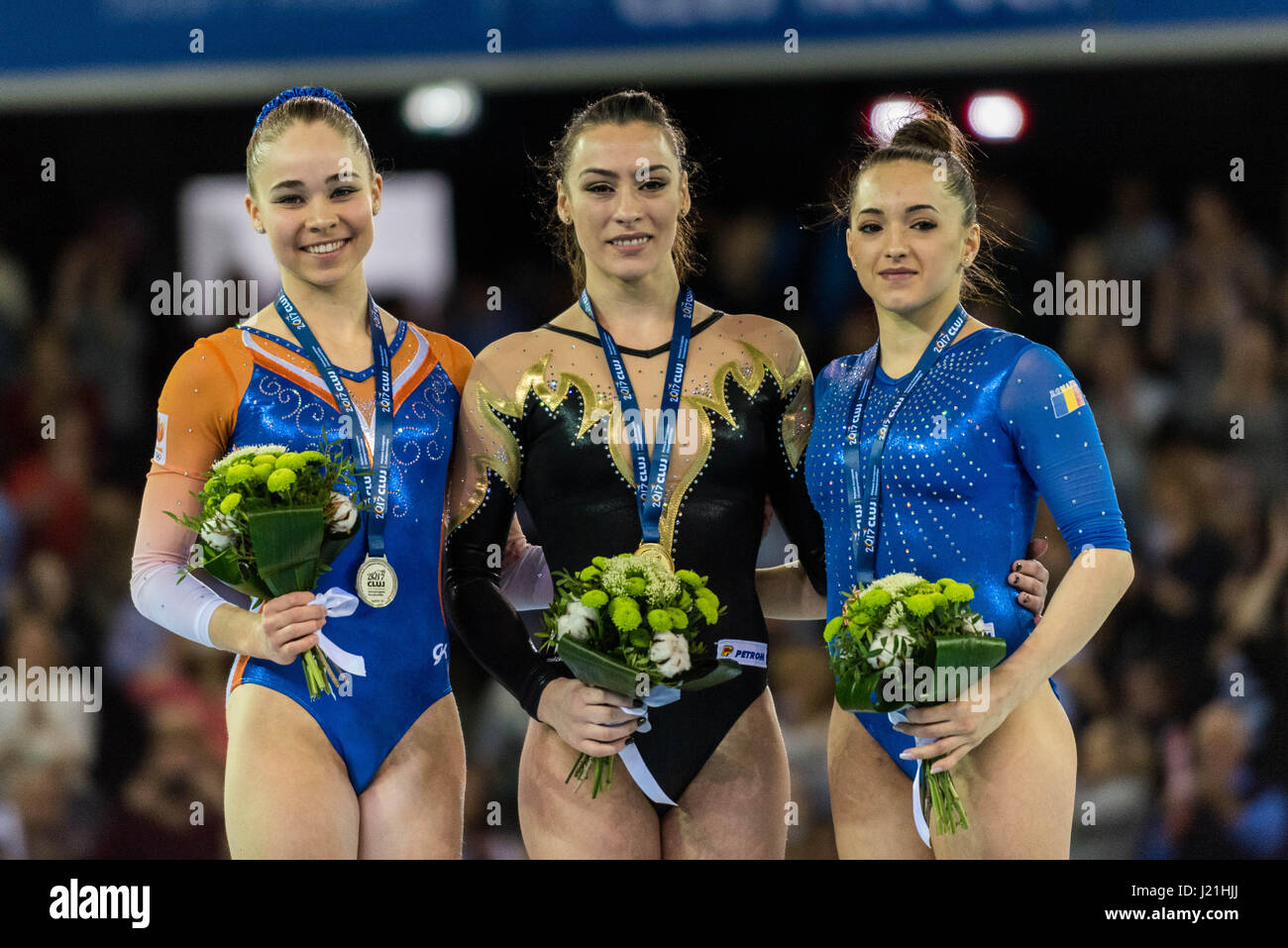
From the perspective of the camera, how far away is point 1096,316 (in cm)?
531

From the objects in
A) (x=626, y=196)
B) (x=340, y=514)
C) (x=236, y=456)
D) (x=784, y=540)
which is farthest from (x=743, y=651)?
(x=784, y=540)

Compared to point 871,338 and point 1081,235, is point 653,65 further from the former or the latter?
point 1081,235

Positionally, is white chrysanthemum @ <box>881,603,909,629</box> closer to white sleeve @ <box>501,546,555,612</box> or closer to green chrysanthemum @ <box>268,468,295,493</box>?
white sleeve @ <box>501,546,555,612</box>

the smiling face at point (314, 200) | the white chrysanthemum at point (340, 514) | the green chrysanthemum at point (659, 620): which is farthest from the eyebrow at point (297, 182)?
the green chrysanthemum at point (659, 620)

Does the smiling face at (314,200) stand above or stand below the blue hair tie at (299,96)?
below

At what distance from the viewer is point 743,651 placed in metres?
2.91

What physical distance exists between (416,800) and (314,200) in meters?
1.26

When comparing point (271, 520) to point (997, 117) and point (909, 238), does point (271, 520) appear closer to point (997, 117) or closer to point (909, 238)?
point (909, 238)

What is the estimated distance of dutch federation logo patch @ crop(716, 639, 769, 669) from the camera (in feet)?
9.49

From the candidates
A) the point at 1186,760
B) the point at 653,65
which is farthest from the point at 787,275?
the point at 1186,760

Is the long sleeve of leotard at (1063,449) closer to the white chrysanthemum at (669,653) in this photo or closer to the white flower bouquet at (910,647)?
the white flower bouquet at (910,647)

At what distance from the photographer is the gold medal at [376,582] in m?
2.93
